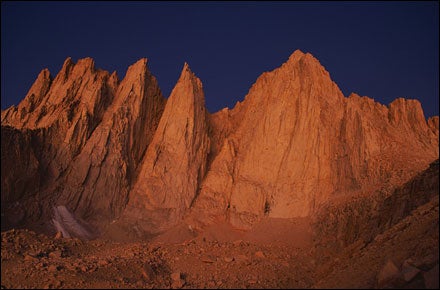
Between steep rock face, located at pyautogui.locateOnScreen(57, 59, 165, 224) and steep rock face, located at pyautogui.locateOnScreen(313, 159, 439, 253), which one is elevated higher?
steep rock face, located at pyautogui.locateOnScreen(57, 59, 165, 224)

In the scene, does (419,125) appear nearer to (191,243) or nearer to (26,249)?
(191,243)

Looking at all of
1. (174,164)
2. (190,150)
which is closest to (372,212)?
(190,150)

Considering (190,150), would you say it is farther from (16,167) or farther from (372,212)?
(372,212)

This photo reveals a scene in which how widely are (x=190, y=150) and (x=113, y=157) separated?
3.34m

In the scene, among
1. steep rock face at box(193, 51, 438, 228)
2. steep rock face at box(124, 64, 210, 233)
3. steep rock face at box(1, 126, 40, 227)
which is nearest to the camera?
steep rock face at box(1, 126, 40, 227)

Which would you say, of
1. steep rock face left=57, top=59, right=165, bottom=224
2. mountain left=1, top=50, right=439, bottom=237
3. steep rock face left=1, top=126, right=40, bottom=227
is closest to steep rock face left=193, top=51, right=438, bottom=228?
mountain left=1, top=50, right=439, bottom=237

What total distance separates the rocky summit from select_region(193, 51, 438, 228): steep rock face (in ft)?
0.16

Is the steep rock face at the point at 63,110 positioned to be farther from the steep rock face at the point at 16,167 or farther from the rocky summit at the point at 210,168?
the steep rock face at the point at 16,167

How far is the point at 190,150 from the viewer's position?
21.2 m

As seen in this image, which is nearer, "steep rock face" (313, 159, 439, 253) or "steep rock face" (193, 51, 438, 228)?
"steep rock face" (313, 159, 439, 253)

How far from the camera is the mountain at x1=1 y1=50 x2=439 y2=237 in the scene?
18922 mm

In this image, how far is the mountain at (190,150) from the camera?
62.1ft

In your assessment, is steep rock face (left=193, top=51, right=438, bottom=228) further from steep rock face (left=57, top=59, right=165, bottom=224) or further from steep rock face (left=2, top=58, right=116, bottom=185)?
steep rock face (left=2, top=58, right=116, bottom=185)

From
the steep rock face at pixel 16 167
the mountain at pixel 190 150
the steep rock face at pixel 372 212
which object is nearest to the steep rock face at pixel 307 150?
the mountain at pixel 190 150
